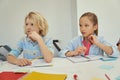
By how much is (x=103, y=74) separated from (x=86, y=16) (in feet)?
2.53

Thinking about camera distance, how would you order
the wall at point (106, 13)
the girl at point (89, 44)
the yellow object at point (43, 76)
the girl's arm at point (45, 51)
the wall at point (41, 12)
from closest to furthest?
1. the yellow object at point (43, 76)
2. the girl's arm at point (45, 51)
3. the girl at point (89, 44)
4. the wall at point (106, 13)
5. the wall at point (41, 12)

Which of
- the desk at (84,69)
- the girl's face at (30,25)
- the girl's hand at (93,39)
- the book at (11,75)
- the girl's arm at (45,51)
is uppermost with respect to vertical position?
the girl's face at (30,25)

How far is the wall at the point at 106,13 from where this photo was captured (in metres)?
2.71

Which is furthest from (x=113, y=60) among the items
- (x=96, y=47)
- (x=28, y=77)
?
(x=28, y=77)

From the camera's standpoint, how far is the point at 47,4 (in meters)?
2.92

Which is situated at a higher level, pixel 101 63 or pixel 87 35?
pixel 87 35

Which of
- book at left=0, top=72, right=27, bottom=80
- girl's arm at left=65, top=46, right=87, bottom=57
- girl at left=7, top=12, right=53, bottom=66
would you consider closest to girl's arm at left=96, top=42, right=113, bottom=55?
girl's arm at left=65, top=46, right=87, bottom=57

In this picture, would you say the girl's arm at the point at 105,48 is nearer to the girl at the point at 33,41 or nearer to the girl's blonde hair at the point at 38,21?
the girl at the point at 33,41

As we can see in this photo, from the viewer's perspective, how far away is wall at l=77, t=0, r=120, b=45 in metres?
2.71

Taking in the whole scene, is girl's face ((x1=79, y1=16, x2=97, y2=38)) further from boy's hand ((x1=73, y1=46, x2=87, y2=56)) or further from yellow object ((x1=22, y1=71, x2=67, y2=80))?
yellow object ((x1=22, y1=71, x2=67, y2=80))

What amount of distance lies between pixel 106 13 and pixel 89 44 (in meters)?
1.32

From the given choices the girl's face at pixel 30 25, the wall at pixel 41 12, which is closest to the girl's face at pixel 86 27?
the girl's face at pixel 30 25

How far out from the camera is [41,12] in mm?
2938

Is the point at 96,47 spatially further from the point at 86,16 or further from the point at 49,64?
the point at 49,64
